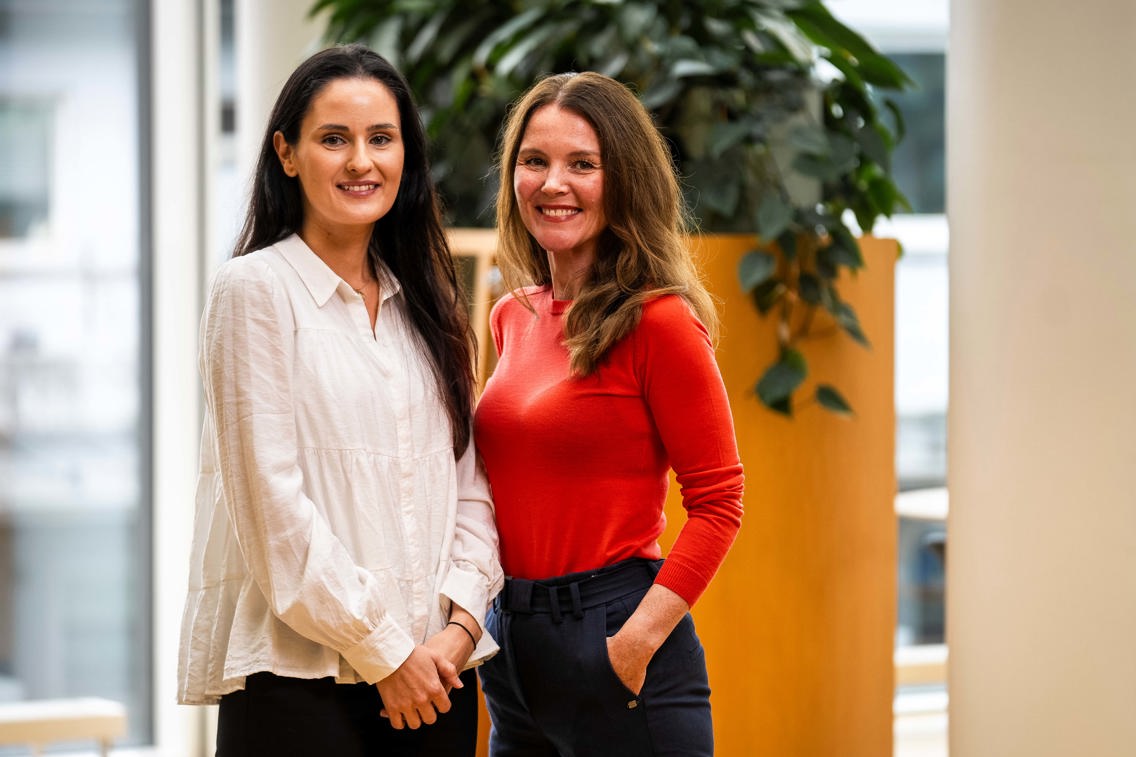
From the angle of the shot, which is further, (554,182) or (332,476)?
(554,182)

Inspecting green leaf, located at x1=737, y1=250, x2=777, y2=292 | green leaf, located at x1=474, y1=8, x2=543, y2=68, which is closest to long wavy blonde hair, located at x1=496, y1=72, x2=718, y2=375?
green leaf, located at x1=737, y1=250, x2=777, y2=292

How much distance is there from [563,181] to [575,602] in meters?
0.59

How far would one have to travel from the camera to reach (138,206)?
428 cm

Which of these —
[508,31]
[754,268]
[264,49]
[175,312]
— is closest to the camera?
[754,268]

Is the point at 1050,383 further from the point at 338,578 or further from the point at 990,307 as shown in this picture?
the point at 338,578

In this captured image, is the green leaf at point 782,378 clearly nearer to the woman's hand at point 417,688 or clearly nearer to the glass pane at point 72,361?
the woman's hand at point 417,688

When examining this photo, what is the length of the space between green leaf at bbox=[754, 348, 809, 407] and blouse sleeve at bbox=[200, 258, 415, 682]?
1.52m

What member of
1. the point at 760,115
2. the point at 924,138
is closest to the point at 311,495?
the point at 760,115

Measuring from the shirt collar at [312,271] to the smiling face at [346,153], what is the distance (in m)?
0.06

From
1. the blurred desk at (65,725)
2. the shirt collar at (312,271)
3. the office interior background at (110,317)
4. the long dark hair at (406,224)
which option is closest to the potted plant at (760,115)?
the office interior background at (110,317)

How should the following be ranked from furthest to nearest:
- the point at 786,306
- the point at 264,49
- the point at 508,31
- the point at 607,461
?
1. the point at 264,49
2. the point at 508,31
3. the point at 786,306
4. the point at 607,461

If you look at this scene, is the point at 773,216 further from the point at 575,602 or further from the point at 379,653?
the point at 379,653

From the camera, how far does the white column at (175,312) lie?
412 cm

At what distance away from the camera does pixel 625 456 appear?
1.70 m
